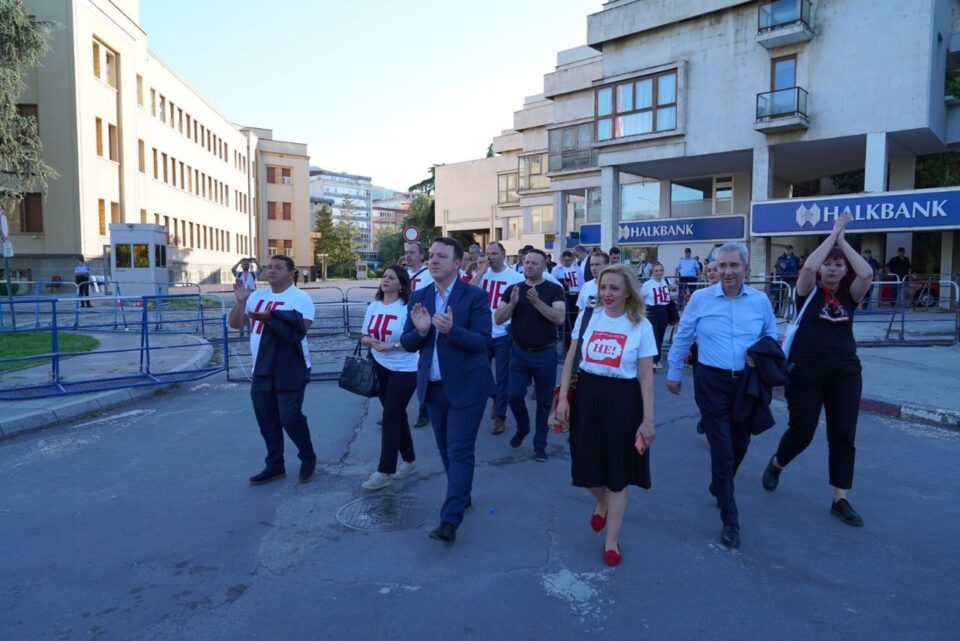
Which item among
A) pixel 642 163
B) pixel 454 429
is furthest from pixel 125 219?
A: pixel 454 429

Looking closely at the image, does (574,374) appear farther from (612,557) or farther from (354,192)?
(354,192)

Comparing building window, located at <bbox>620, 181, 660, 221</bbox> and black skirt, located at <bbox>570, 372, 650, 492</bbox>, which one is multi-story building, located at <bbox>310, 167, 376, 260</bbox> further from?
black skirt, located at <bbox>570, 372, 650, 492</bbox>

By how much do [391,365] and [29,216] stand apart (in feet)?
114

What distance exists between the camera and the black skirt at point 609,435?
13.2 feet

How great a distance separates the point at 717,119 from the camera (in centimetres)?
2577

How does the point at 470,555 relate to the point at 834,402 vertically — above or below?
below

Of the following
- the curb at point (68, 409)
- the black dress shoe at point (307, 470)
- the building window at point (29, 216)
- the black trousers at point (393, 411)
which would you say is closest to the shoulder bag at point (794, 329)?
the black trousers at point (393, 411)

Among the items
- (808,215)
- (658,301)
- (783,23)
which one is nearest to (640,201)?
(808,215)

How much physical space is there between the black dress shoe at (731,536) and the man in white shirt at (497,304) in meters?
3.25

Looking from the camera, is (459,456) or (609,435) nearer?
(609,435)

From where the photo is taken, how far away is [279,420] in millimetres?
5625

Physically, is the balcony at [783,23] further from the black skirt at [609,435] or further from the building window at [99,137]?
the building window at [99,137]

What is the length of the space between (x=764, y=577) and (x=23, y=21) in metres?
35.3

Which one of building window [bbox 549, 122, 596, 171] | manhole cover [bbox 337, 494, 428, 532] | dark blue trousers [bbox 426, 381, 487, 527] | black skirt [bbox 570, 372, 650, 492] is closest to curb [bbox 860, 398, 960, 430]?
black skirt [bbox 570, 372, 650, 492]
